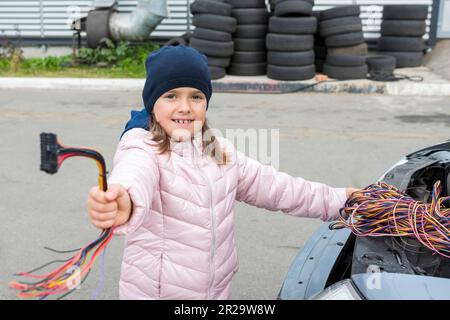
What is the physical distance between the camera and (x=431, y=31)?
12.7 m

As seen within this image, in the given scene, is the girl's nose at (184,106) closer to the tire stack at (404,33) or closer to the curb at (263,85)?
the curb at (263,85)

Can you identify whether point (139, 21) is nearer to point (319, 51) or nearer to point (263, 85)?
point (263, 85)

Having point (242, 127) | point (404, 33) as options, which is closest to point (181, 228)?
point (242, 127)

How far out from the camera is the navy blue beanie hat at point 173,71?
6.79 ft

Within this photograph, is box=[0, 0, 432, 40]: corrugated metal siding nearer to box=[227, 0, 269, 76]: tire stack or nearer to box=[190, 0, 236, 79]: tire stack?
box=[227, 0, 269, 76]: tire stack

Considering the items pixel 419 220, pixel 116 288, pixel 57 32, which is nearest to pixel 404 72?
pixel 57 32

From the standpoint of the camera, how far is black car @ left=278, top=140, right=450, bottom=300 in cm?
168

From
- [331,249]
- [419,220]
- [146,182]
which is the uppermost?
[146,182]

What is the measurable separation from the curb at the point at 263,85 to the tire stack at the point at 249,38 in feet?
0.89

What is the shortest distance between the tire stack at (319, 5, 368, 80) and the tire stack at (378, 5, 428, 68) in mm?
1265

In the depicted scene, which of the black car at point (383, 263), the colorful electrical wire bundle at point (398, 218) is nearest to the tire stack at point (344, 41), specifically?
the black car at point (383, 263)

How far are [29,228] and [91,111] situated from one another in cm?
442

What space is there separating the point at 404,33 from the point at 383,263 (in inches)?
415

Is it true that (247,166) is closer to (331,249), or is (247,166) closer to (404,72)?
(331,249)
